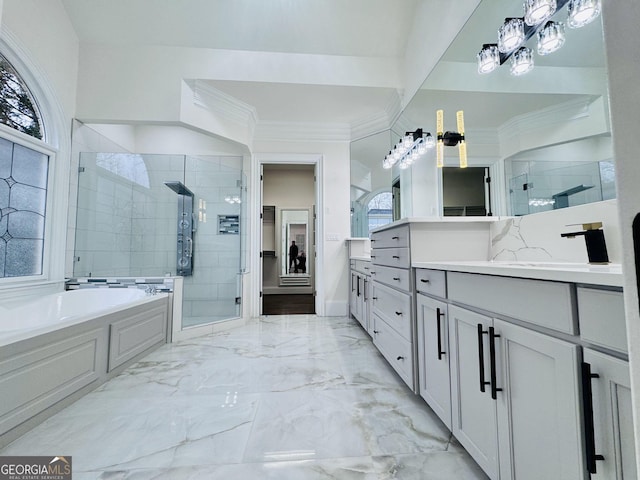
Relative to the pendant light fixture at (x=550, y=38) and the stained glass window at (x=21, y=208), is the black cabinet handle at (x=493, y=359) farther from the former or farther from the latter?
the stained glass window at (x=21, y=208)

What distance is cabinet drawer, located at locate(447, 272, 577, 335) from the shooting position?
73 centimetres

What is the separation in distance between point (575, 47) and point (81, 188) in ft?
13.6

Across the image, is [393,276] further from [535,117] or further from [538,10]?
[538,10]

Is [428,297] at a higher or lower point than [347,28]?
lower

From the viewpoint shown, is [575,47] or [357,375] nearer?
[575,47]

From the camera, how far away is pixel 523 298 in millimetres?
859

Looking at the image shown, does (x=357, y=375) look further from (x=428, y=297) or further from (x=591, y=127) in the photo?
(x=591, y=127)

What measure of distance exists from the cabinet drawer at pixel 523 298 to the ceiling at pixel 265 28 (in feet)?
9.30

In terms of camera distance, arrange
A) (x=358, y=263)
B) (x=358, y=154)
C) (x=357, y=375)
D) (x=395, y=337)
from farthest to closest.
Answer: (x=358, y=154), (x=358, y=263), (x=357, y=375), (x=395, y=337)

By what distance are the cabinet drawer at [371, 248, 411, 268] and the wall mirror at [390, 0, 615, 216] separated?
2.01ft

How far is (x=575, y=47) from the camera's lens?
125cm

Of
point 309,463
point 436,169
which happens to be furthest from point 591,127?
point 309,463

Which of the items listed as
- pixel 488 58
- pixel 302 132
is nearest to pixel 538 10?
pixel 488 58

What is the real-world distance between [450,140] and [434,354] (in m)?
1.53
